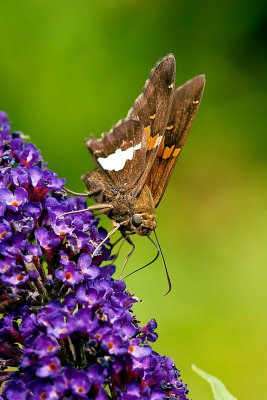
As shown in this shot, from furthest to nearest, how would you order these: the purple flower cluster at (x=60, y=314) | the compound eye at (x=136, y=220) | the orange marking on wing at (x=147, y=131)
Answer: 1. the orange marking on wing at (x=147, y=131)
2. the compound eye at (x=136, y=220)
3. the purple flower cluster at (x=60, y=314)

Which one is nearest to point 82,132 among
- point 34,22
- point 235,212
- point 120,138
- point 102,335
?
point 34,22

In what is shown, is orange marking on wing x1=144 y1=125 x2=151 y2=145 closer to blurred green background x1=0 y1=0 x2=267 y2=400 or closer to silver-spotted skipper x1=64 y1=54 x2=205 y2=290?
silver-spotted skipper x1=64 y1=54 x2=205 y2=290

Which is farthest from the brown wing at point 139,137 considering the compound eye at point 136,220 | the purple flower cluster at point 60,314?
the purple flower cluster at point 60,314

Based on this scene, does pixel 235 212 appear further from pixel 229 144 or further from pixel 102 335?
pixel 102 335

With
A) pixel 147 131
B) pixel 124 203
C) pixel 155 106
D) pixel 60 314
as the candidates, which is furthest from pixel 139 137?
pixel 60 314

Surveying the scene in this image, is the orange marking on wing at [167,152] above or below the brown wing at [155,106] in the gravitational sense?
below

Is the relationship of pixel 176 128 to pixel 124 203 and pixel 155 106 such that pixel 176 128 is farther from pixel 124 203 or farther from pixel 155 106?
pixel 124 203

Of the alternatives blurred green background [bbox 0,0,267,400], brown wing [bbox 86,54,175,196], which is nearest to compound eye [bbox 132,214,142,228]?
brown wing [bbox 86,54,175,196]

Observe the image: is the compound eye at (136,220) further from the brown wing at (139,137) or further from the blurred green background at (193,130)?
the blurred green background at (193,130)
